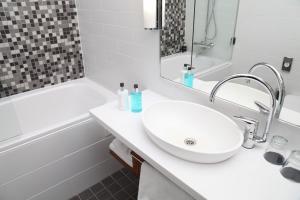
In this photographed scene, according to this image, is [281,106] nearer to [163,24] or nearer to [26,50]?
[163,24]

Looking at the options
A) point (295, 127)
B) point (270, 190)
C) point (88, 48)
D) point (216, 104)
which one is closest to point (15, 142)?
point (88, 48)

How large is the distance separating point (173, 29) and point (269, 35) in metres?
0.61

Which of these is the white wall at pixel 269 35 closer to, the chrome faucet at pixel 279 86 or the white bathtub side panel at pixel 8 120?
the chrome faucet at pixel 279 86

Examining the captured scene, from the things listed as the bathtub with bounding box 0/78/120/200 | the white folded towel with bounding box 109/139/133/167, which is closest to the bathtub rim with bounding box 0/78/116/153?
the bathtub with bounding box 0/78/120/200

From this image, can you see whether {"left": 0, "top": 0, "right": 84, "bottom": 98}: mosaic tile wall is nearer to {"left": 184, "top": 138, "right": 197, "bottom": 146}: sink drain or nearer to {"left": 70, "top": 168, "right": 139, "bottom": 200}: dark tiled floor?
{"left": 70, "top": 168, "right": 139, "bottom": 200}: dark tiled floor

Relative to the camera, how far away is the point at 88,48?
229cm

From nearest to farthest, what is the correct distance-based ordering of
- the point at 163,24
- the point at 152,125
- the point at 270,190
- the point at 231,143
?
1. the point at 270,190
2. the point at 231,143
3. the point at 152,125
4. the point at 163,24

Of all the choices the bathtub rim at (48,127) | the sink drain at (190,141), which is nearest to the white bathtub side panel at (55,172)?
the bathtub rim at (48,127)

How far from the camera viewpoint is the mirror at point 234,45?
3.24ft

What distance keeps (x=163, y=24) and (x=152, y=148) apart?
2.66ft

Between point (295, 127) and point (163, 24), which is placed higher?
point (163, 24)

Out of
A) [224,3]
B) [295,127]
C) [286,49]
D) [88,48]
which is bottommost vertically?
[295,127]

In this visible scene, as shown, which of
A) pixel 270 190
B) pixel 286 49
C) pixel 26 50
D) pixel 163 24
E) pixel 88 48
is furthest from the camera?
pixel 88 48

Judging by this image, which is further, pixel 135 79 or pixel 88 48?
pixel 88 48
